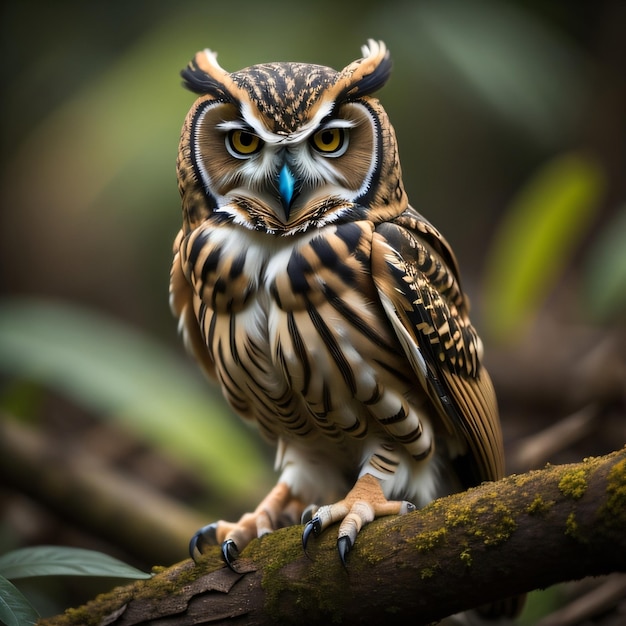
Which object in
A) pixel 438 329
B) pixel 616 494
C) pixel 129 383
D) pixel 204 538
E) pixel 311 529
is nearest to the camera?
pixel 616 494

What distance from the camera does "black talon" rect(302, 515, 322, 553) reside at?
206cm

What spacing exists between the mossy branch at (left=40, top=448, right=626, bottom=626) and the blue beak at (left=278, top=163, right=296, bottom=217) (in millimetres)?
832

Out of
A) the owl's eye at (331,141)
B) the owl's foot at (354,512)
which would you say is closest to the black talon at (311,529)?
the owl's foot at (354,512)

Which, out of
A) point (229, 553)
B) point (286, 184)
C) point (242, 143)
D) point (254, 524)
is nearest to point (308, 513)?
point (254, 524)

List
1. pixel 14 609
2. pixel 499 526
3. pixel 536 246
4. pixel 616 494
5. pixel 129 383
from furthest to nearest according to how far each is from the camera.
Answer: pixel 536 246 → pixel 129 383 → pixel 14 609 → pixel 499 526 → pixel 616 494

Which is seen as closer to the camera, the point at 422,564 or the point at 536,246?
the point at 422,564

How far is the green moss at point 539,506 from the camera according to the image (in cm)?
166

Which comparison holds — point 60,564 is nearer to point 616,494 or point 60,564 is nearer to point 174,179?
point 616,494

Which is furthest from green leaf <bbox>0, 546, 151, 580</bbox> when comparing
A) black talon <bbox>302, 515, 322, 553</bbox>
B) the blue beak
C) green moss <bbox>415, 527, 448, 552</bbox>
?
the blue beak

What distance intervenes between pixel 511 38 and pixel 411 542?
5.19 metres

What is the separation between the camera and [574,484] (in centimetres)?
165

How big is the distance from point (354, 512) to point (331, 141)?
96cm

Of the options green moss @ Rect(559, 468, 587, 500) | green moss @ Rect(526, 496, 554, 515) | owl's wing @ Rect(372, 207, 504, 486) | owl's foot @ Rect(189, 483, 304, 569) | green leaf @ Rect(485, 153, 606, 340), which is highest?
green leaf @ Rect(485, 153, 606, 340)

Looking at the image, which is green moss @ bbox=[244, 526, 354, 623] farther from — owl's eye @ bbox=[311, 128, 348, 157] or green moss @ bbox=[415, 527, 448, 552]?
owl's eye @ bbox=[311, 128, 348, 157]
